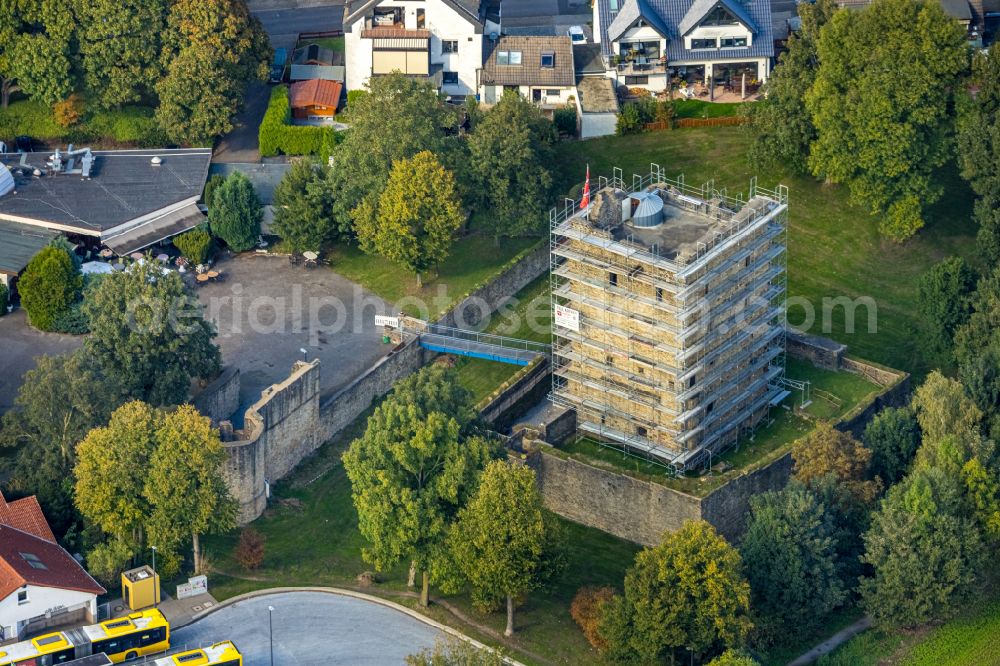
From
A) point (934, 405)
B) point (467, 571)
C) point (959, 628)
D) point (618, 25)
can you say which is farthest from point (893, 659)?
point (618, 25)

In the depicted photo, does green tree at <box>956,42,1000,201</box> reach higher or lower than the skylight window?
higher

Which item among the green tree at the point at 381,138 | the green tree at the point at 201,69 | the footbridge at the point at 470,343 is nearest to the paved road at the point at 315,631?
the footbridge at the point at 470,343

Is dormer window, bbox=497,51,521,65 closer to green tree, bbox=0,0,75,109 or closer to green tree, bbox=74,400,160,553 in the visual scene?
green tree, bbox=0,0,75,109

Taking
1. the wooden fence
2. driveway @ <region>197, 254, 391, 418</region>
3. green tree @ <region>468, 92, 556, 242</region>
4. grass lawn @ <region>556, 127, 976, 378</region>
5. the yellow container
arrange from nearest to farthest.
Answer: the yellow container
driveway @ <region>197, 254, 391, 418</region>
grass lawn @ <region>556, 127, 976, 378</region>
green tree @ <region>468, 92, 556, 242</region>
the wooden fence

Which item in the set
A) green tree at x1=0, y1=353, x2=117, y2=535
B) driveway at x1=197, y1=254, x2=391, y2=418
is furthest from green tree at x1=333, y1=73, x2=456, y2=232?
green tree at x1=0, y1=353, x2=117, y2=535

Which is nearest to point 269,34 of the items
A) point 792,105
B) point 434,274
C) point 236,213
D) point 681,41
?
point 236,213

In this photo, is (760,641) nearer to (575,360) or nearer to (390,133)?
(575,360)

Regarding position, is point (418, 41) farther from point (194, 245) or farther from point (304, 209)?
point (194, 245)
